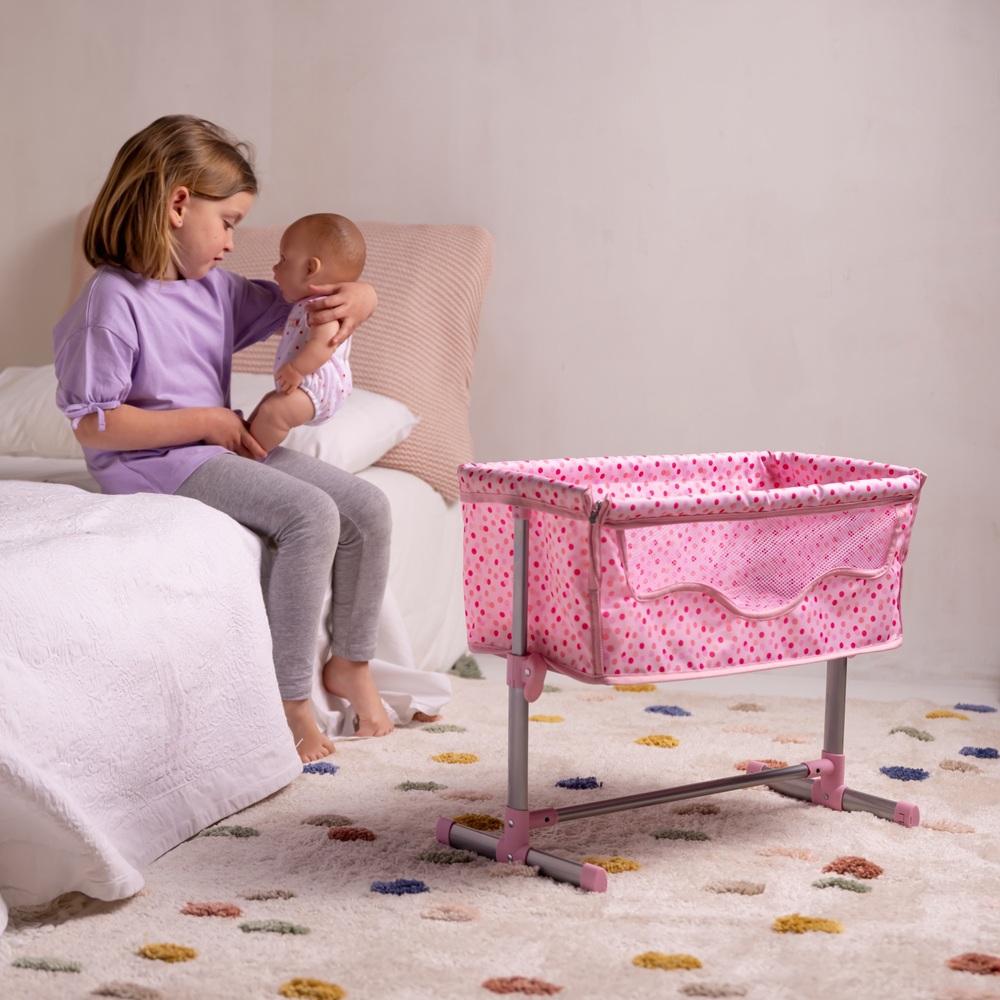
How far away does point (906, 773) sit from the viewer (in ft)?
6.45

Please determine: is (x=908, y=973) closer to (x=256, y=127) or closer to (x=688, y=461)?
(x=688, y=461)

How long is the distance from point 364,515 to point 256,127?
4.25 feet

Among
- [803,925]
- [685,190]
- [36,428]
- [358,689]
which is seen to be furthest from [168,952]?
[685,190]

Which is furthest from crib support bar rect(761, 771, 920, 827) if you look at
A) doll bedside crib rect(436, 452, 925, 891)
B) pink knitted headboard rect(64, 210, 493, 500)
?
pink knitted headboard rect(64, 210, 493, 500)

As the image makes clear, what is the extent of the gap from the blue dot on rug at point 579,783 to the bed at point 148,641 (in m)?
0.39

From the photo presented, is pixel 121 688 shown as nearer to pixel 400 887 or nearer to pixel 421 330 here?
pixel 400 887

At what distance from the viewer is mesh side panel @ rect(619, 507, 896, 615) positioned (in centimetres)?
156

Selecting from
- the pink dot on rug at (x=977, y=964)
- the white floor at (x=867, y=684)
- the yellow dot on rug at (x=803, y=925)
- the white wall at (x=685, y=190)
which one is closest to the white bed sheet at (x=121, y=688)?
the yellow dot on rug at (x=803, y=925)

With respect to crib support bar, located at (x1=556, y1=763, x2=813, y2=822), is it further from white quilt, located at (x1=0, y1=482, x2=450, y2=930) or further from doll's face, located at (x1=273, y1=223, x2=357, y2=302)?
doll's face, located at (x1=273, y1=223, x2=357, y2=302)

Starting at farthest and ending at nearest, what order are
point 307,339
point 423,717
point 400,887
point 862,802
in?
point 423,717
point 307,339
point 862,802
point 400,887

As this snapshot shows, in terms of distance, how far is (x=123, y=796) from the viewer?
1.50 m

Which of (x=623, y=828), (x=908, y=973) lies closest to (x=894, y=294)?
(x=623, y=828)

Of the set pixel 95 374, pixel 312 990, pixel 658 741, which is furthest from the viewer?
pixel 658 741

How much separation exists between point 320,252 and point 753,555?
0.83 metres
